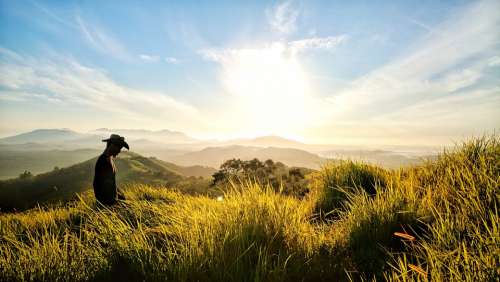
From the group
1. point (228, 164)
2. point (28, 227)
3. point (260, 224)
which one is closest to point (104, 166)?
point (28, 227)

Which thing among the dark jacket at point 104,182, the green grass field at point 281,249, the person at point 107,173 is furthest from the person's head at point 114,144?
the green grass field at point 281,249

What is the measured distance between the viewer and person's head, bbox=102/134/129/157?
23.3 ft

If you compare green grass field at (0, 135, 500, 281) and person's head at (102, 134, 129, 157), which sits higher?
person's head at (102, 134, 129, 157)

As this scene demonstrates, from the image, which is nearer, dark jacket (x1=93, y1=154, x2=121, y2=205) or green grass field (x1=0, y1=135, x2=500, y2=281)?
green grass field (x1=0, y1=135, x2=500, y2=281)

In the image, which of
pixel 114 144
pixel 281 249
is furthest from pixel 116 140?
pixel 281 249

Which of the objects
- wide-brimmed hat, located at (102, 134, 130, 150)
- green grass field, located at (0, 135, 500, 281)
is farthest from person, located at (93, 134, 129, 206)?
green grass field, located at (0, 135, 500, 281)

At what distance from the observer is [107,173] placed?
7.16m

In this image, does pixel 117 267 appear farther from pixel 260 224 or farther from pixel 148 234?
pixel 260 224

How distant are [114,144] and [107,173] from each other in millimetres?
697

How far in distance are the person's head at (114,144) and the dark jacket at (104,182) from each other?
0.19m

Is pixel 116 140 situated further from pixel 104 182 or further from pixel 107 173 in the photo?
pixel 104 182

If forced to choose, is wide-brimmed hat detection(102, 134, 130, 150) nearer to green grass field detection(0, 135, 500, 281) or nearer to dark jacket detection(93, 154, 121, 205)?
dark jacket detection(93, 154, 121, 205)

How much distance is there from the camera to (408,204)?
4965 millimetres

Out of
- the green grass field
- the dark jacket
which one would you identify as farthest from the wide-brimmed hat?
the green grass field
